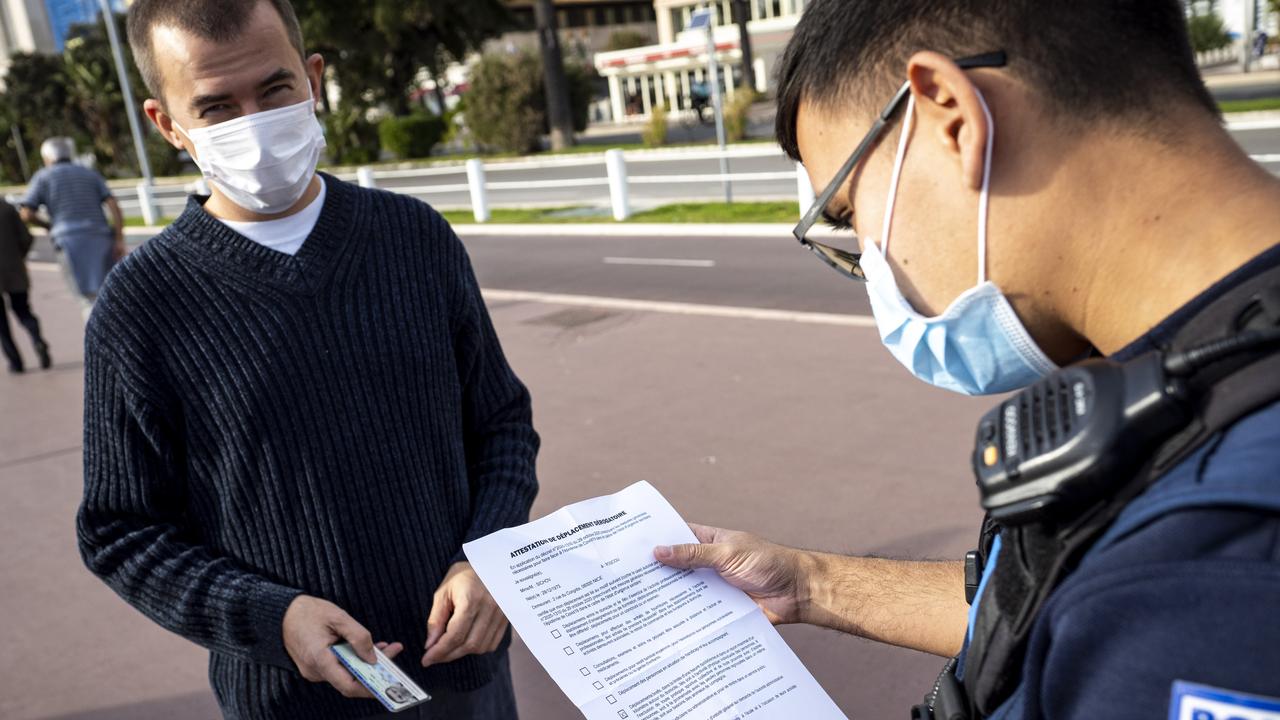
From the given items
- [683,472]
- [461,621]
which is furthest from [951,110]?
[683,472]

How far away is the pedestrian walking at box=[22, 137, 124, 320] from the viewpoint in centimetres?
989

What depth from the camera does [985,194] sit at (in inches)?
44.1

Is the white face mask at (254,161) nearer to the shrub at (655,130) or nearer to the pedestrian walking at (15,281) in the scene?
the pedestrian walking at (15,281)

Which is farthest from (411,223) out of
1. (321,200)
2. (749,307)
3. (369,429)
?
(749,307)

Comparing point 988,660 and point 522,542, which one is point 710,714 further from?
point 988,660

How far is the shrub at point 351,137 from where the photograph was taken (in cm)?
3994

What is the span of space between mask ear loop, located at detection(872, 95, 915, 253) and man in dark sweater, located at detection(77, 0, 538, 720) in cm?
114

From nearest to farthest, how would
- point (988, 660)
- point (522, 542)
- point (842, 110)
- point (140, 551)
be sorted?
1. point (988, 660)
2. point (842, 110)
3. point (522, 542)
4. point (140, 551)

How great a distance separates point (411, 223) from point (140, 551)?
858mm

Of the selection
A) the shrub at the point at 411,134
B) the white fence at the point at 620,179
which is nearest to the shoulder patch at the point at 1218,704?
the white fence at the point at 620,179

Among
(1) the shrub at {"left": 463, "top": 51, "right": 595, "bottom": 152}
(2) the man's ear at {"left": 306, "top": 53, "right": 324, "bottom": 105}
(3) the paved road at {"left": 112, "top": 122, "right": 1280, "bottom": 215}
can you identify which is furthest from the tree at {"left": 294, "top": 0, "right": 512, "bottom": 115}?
(2) the man's ear at {"left": 306, "top": 53, "right": 324, "bottom": 105}

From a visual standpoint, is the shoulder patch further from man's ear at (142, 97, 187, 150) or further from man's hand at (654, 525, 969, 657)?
man's ear at (142, 97, 187, 150)

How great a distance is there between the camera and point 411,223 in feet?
7.48

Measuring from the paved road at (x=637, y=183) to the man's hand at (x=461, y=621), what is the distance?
40.1 feet
